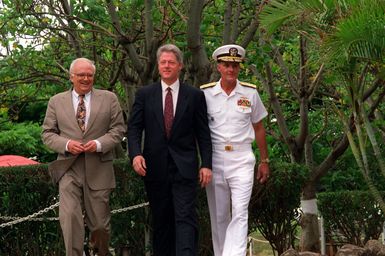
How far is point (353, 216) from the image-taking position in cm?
1487

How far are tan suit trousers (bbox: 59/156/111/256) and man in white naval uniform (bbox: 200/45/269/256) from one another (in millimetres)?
915

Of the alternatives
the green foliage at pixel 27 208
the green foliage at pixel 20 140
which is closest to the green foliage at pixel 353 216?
the green foliage at pixel 27 208

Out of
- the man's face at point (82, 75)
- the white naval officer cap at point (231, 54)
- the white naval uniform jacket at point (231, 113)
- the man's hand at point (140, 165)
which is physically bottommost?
the man's hand at point (140, 165)

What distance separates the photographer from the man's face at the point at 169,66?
24.0 ft

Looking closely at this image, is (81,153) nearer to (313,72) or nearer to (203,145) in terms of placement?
(203,145)

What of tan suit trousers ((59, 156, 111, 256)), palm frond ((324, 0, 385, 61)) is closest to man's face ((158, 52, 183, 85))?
tan suit trousers ((59, 156, 111, 256))

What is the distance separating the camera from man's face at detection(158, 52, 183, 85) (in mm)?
7312

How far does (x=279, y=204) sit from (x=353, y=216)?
5.84 metres

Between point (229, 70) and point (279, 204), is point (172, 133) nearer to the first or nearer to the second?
point (229, 70)

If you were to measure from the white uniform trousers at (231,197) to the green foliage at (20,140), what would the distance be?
19778mm

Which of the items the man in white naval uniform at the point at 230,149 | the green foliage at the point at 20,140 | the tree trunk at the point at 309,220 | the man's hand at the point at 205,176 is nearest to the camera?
the man's hand at the point at 205,176

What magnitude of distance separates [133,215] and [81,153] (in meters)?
1.80

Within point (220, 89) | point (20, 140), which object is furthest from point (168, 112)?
point (20, 140)

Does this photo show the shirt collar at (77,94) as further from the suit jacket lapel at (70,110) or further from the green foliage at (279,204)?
the green foliage at (279,204)
